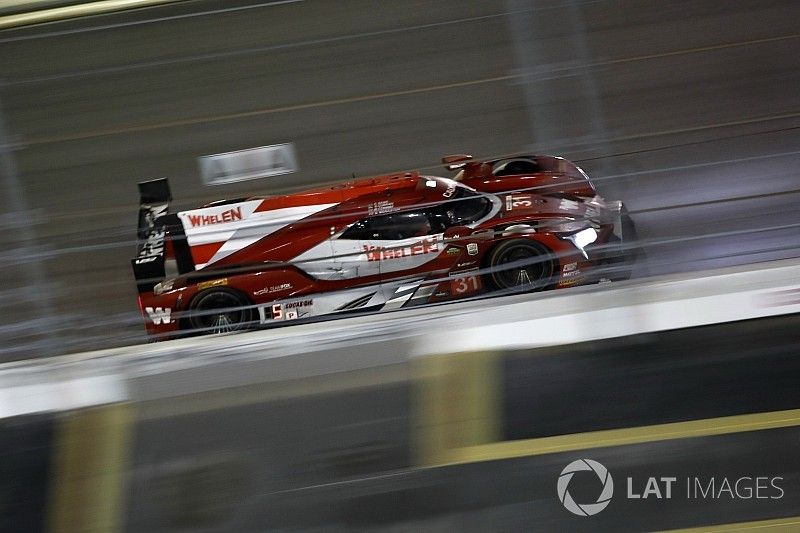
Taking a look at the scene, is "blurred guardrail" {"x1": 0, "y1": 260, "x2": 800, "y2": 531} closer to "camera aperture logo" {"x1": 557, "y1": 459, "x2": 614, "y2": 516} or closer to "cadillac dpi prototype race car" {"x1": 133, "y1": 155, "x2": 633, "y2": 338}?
"camera aperture logo" {"x1": 557, "y1": 459, "x2": 614, "y2": 516}

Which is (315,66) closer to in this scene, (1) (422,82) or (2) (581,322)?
(1) (422,82)

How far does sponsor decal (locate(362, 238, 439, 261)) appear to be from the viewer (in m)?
3.55

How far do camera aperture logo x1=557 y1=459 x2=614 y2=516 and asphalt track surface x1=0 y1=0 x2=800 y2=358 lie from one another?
2319 mm

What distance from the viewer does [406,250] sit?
359 cm

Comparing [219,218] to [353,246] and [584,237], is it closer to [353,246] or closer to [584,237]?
[353,246]

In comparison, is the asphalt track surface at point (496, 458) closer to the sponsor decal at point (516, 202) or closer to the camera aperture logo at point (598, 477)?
the camera aperture logo at point (598, 477)

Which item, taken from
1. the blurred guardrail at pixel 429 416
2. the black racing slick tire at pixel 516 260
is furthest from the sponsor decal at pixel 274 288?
the blurred guardrail at pixel 429 416

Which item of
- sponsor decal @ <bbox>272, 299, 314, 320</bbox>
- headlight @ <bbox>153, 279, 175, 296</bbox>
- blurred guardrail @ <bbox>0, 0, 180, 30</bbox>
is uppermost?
blurred guardrail @ <bbox>0, 0, 180, 30</bbox>

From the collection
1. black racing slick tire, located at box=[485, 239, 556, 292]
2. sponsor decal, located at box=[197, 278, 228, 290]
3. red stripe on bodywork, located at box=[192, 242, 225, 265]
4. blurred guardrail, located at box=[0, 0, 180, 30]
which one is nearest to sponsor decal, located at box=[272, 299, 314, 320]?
sponsor decal, located at box=[197, 278, 228, 290]

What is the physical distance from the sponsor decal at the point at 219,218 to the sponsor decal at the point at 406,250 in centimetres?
55

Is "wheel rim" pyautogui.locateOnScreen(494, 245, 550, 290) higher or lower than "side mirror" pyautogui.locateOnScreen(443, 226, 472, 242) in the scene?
lower

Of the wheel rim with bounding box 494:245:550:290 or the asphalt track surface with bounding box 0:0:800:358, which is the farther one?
the asphalt track surface with bounding box 0:0:800:358

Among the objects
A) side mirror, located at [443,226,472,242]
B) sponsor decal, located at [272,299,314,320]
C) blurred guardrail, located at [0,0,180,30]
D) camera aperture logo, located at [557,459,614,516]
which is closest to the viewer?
camera aperture logo, located at [557,459,614,516]

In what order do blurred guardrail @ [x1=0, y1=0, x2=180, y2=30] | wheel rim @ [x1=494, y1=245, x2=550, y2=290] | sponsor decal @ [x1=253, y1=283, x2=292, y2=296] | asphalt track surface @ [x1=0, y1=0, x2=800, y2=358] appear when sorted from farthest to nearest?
asphalt track surface @ [x1=0, y1=0, x2=800, y2=358] → sponsor decal @ [x1=253, y1=283, x2=292, y2=296] → wheel rim @ [x1=494, y1=245, x2=550, y2=290] → blurred guardrail @ [x1=0, y1=0, x2=180, y2=30]
